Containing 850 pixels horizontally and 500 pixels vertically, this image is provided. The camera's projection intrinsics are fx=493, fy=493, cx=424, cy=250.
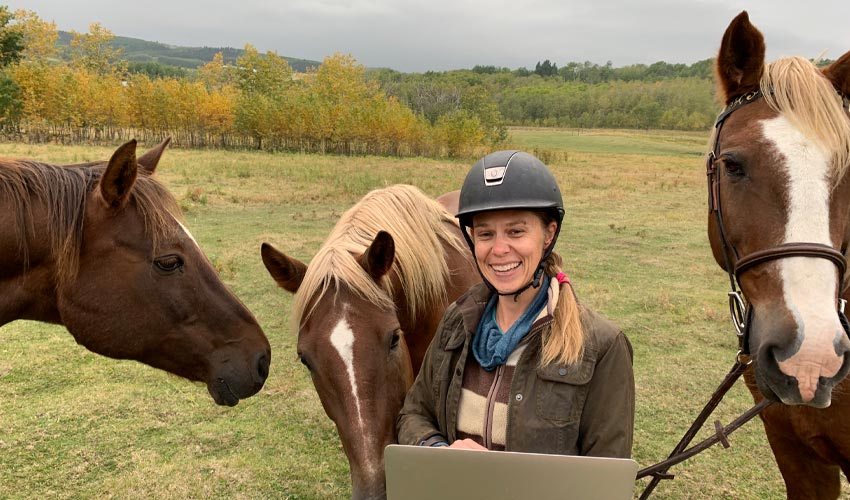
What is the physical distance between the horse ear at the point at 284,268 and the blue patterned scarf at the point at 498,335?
4.65 feet

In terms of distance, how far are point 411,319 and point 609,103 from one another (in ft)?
331

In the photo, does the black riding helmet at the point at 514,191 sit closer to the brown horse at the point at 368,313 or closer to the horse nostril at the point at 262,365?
the brown horse at the point at 368,313

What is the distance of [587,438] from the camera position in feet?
4.79

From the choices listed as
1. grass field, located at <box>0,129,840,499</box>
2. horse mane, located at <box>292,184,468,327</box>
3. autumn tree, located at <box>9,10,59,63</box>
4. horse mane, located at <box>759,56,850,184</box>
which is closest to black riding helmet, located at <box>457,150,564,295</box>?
horse mane, located at <box>759,56,850,184</box>

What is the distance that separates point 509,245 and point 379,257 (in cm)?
116

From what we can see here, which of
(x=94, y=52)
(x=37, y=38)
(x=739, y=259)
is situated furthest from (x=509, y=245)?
(x=94, y=52)

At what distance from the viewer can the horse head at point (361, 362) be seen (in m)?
2.22

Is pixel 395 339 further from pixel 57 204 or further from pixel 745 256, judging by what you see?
pixel 57 204

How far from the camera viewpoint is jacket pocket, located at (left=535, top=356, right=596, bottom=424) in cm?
144

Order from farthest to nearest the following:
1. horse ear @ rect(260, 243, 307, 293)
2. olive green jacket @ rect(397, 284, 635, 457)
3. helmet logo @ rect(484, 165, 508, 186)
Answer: horse ear @ rect(260, 243, 307, 293) < helmet logo @ rect(484, 165, 508, 186) < olive green jacket @ rect(397, 284, 635, 457)

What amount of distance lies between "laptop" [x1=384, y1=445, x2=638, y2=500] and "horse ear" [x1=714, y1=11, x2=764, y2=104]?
1.73 metres

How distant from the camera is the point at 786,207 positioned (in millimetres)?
1651

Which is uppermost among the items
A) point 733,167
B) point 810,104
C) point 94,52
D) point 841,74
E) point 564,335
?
point 94,52

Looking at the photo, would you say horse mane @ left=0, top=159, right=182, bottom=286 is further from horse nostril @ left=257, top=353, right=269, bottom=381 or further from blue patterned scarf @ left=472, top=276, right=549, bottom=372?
blue patterned scarf @ left=472, top=276, right=549, bottom=372
